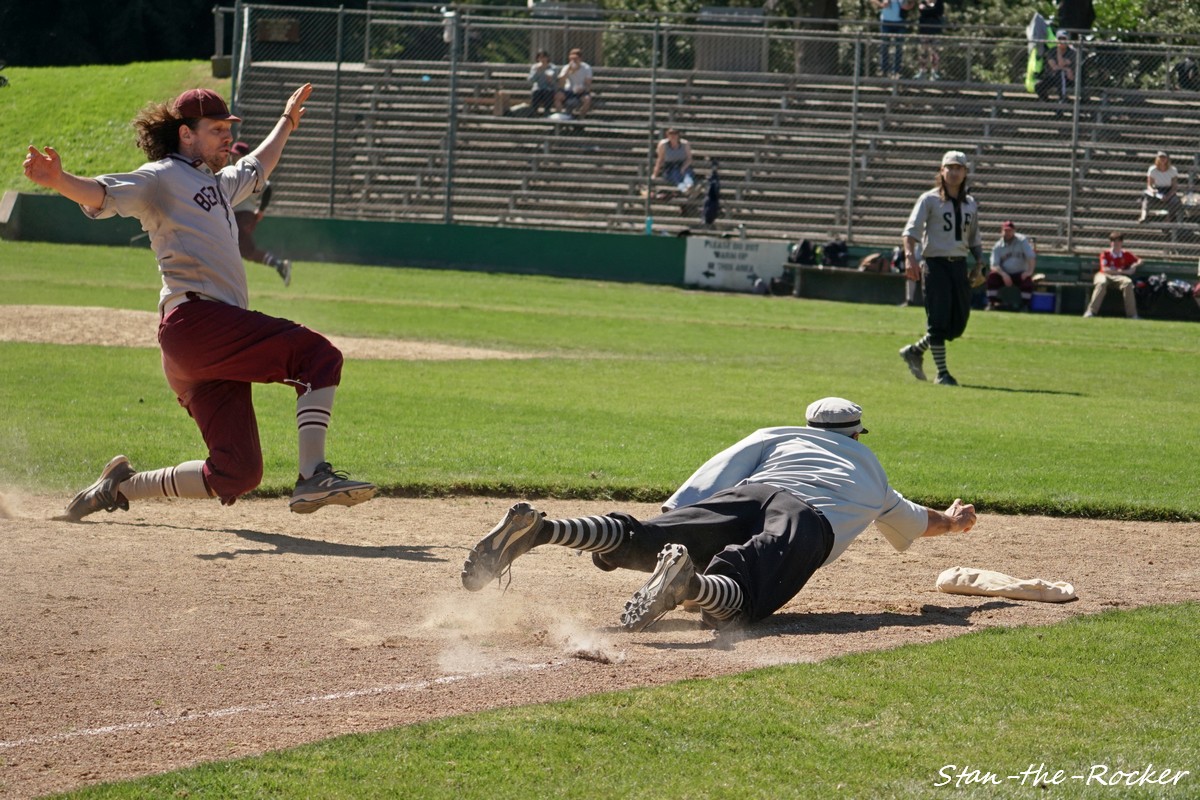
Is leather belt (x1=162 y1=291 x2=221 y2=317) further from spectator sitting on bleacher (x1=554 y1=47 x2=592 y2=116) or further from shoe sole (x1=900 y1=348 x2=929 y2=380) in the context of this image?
spectator sitting on bleacher (x1=554 y1=47 x2=592 y2=116)

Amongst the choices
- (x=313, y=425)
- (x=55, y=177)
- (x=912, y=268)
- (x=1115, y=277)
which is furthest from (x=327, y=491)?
(x=1115, y=277)

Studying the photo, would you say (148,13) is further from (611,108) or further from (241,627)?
(241,627)

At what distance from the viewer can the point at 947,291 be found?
15.2 meters

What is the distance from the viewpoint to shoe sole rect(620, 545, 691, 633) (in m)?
5.47

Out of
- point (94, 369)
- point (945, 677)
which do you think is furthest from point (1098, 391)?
point (945, 677)

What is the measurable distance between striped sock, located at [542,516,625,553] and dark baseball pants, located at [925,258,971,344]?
9968mm

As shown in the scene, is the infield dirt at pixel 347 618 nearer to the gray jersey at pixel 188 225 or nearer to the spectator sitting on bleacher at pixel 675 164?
the gray jersey at pixel 188 225

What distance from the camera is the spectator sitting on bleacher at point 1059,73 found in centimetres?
3033

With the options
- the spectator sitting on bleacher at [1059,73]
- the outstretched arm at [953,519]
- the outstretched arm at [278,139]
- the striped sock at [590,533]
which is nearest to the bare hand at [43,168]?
the outstretched arm at [278,139]

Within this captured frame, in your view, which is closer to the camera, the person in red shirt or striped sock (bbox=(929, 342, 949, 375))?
striped sock (bbox=(929, 342, 949, 375))

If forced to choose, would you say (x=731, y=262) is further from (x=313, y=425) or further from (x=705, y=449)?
(x=313, y=425)

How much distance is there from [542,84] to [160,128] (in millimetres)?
26113

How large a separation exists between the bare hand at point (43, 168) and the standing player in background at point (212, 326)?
0.80 ft

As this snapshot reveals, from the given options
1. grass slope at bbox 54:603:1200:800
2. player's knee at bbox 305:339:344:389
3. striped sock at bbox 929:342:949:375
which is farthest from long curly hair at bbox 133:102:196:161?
striped sock at bbox 929:342:949:375
